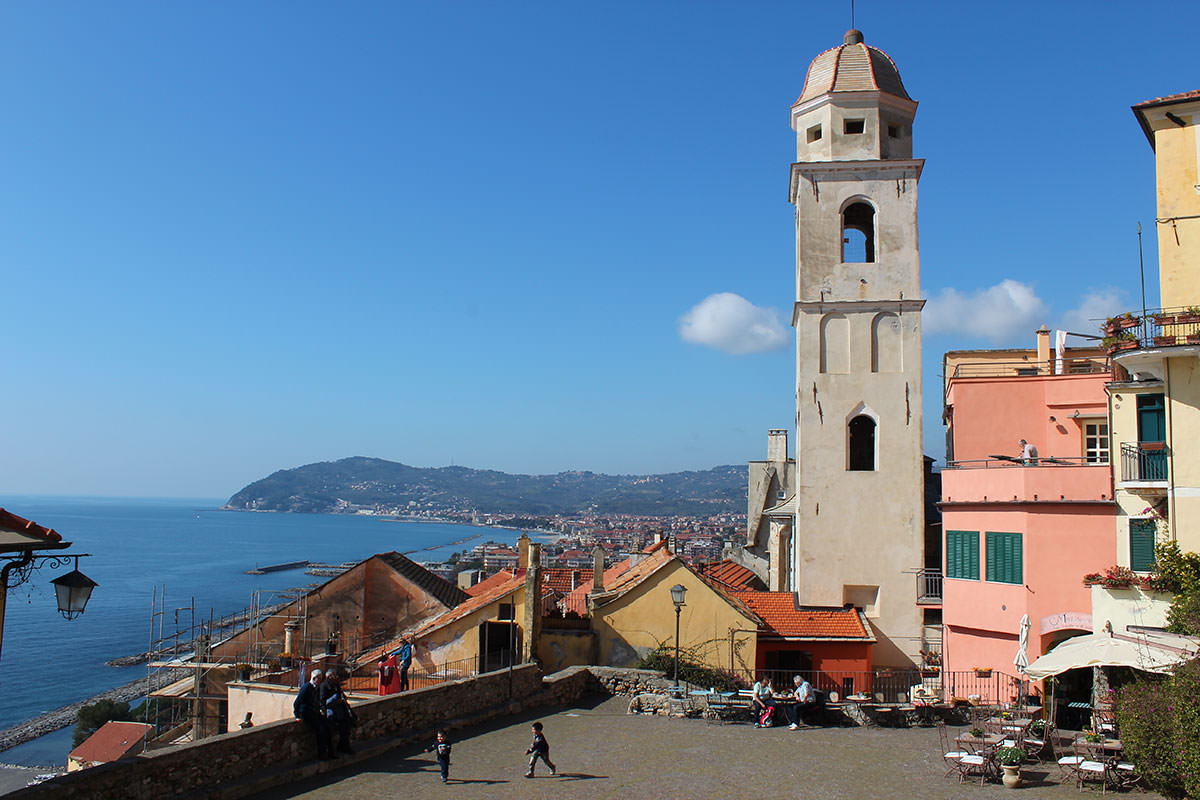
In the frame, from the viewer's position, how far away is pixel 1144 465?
18.8m

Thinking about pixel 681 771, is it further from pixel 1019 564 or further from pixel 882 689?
pixel 882 689

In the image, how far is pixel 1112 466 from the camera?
1989 cm

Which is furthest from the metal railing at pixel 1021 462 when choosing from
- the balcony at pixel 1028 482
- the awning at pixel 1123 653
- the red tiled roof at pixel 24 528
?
the red tiled roof at pixel 24 528

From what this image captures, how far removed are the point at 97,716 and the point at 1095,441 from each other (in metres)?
61.2

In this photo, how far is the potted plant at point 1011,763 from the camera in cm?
1358

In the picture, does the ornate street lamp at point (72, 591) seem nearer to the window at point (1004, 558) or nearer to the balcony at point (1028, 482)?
the balcony at point (1028, 482)

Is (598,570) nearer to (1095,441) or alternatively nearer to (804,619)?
(804,619)

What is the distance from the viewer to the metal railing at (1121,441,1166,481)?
18.6 metres

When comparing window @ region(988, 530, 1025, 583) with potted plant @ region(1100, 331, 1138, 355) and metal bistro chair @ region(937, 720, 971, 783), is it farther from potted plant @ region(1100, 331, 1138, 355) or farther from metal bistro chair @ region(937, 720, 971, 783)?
metal bistro chair @ region(937, 720, 971, 783)

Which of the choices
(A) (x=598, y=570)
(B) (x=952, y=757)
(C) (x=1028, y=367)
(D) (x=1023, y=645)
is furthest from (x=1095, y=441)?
(A) (x=598, y=570)

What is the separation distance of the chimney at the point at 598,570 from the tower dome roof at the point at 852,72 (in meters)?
16.0

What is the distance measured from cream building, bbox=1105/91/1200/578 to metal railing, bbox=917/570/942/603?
23.6 ft

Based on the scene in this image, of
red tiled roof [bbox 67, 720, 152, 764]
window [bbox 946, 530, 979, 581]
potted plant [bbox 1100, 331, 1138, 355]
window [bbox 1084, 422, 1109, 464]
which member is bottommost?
red tiled roof [bbox 67, 720, 152, 764]

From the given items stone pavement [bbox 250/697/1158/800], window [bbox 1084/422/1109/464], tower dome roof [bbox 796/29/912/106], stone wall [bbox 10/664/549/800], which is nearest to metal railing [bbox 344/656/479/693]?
stone wall [bbox 10/664/549/800]
